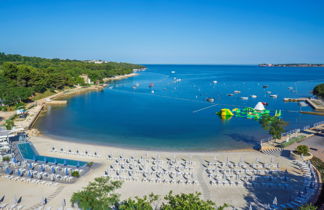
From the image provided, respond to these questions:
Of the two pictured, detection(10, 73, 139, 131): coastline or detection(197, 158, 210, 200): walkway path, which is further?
detection(10, 73, 139, 131): coastline

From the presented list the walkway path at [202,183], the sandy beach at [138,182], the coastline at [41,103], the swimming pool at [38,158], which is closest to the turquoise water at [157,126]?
the coastline at [41,103]

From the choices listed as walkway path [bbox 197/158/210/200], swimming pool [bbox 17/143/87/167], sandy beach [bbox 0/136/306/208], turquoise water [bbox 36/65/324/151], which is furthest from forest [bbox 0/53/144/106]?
walkway path [bbox 197/158/210/200]

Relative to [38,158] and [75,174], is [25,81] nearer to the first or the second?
[38,158]

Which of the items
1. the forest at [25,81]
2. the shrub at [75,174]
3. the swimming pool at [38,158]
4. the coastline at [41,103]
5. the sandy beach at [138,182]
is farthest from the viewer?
the forest at [25,81]

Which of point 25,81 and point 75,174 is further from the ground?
point 25,81

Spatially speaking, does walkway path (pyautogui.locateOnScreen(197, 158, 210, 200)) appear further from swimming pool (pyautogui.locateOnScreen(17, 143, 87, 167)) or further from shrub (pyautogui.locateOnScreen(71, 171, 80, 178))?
swimming pool (pyautogui.locateOnScreen(17, 143, 87, 167))

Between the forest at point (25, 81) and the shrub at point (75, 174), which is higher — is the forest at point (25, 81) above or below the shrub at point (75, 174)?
above

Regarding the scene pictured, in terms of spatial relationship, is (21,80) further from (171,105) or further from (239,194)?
(239,194)

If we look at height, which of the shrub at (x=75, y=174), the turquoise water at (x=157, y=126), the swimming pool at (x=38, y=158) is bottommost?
the turquoise water at (x=157, y=126)

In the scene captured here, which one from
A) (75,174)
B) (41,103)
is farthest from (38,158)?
(41,103)

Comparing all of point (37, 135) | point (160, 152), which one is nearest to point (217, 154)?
point (160, 152)

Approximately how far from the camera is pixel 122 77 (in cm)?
14238

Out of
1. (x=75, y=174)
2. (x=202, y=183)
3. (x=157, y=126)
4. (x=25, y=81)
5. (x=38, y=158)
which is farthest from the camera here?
(x=25, y=81)

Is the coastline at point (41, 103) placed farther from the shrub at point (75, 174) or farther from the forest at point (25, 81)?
the shrub at point (75, 174)
